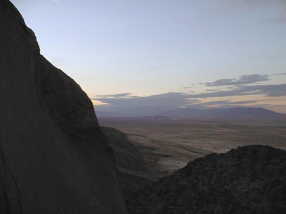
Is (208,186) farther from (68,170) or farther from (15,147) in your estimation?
(15,147)

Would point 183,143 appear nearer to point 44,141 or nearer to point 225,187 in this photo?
point 225,187

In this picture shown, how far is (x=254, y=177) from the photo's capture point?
590cm

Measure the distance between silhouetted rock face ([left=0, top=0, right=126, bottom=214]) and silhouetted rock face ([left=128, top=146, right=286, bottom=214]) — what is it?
145cm

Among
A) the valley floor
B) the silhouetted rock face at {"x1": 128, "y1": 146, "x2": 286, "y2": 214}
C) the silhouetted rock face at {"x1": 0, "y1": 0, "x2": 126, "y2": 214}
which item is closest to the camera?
the silhouetted rock face at {"x1": 0, "y1": 0, "x2": 126, "y2": 214}

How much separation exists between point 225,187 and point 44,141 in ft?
10.7

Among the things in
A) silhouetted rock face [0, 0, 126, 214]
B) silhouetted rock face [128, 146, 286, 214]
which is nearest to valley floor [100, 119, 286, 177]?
silhouetted rock face [128, 146, 286, 214]

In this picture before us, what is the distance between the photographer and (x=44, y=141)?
12.3ft

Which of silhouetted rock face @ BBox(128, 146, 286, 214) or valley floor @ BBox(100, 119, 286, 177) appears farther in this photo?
valley floor @ BBox(100, 119, 286, 177)

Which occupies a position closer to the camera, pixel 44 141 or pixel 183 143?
pixel 44 141

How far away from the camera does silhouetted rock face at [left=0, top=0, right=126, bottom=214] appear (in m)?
3.20

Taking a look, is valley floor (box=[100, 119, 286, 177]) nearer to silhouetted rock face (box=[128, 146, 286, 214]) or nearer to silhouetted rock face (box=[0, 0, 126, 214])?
silhouetted rock face (box=[128, 146, 286, 214])

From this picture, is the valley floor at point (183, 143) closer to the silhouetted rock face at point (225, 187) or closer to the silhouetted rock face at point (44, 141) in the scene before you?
the silhouetted rock face at point (225, 187)

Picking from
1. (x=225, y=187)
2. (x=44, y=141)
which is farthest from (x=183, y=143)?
(x=44, y=141)

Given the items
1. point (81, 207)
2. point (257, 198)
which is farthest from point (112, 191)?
point (257, 198)
